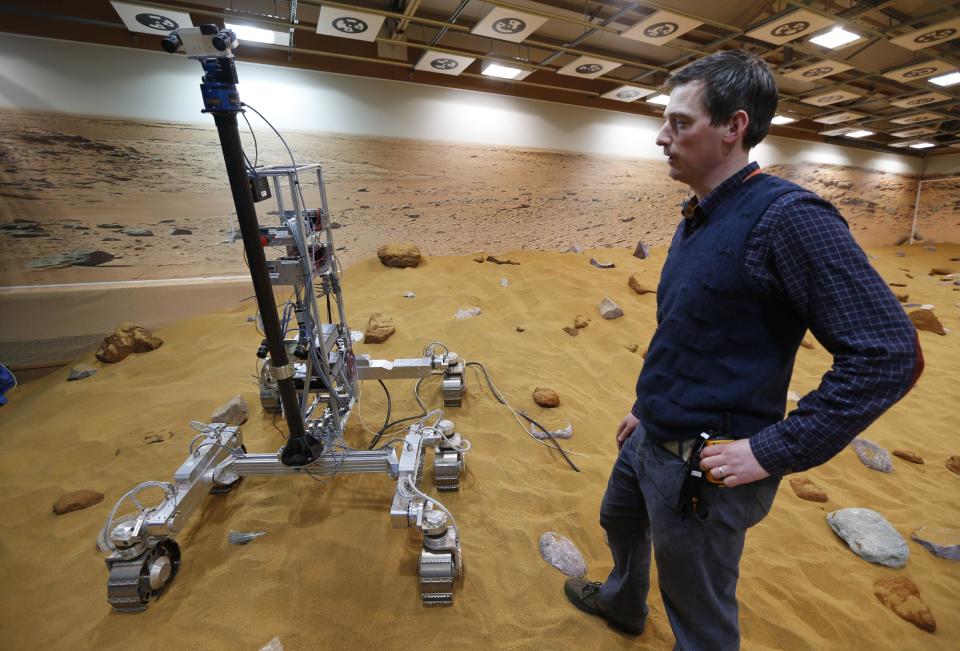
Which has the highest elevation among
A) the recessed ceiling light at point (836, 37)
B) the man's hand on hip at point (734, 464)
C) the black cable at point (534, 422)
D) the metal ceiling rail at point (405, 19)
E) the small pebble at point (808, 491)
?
the metal ceiling rail at point (405, 19)

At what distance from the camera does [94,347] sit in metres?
4.27

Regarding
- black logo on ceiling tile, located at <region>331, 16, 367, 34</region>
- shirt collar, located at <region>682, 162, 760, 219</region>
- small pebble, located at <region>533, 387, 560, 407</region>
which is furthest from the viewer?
black logo on ceiling tile, located at <region>331, 16, 367, 34</region>

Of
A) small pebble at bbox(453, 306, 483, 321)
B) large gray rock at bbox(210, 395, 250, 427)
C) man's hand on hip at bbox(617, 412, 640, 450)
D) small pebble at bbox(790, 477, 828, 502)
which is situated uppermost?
man's hand on hip at bbox(617, 412, 640, 450)

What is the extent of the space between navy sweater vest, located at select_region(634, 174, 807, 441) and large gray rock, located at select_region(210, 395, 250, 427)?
9.65 feet

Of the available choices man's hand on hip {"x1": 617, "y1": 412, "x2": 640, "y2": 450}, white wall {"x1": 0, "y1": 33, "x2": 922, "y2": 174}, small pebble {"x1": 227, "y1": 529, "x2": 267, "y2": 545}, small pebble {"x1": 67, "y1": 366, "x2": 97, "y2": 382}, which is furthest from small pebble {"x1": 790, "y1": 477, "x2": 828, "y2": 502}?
small pebble {"x1": 67, "y1": 366, "x2": 97, "y2": 382}

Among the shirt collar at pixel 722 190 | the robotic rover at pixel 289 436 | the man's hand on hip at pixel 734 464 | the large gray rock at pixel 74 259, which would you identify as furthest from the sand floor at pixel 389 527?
the shirt collar at pixel 722 190

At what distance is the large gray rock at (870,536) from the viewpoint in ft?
7.30

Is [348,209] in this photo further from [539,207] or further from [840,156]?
[840,156]

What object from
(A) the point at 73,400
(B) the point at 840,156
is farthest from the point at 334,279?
(B) the point at 840,156

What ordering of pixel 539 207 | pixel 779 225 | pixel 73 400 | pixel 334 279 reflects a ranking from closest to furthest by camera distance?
pixel 779 225 < pixel 334 279 < pixel 73 400 < pixel 539 207

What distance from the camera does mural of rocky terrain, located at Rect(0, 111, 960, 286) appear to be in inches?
161

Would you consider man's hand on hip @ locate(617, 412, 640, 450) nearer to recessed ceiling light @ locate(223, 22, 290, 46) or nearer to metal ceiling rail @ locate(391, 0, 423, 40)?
metal ceiling rail @ locate(391, 0, 423, 40)

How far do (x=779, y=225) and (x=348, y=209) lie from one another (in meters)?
5.32

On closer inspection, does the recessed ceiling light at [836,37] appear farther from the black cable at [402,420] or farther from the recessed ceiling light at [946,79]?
the black cable at [402,420]
